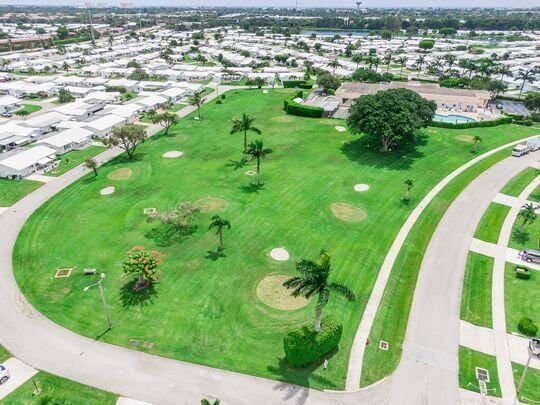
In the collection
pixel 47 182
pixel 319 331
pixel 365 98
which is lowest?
pixel 47 182

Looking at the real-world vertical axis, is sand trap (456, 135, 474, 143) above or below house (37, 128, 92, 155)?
above

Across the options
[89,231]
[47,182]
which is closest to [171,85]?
[47,182]

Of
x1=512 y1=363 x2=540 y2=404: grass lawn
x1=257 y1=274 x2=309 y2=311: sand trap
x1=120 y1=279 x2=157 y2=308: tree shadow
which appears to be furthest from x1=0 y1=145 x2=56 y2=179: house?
x1=512 y1=363 x2=540 y2=404: grass lawn

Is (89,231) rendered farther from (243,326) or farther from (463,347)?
(463,347)

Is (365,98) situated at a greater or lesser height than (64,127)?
greater

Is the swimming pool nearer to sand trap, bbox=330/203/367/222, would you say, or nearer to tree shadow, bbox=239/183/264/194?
sand trap, bbox=330/203/367/222

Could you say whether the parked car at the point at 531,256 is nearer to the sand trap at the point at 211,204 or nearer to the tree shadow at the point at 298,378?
the tree shadow at the point at 298,378

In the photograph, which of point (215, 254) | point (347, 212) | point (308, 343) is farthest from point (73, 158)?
point (308, 343)
